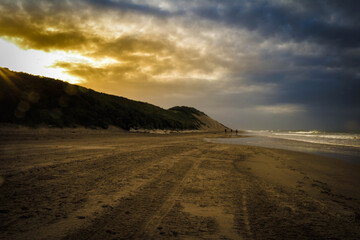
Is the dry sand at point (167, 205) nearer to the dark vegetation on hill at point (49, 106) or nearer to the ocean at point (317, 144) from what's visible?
the ocean at point (317, 144)

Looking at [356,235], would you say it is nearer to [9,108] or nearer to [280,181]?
[280,181]

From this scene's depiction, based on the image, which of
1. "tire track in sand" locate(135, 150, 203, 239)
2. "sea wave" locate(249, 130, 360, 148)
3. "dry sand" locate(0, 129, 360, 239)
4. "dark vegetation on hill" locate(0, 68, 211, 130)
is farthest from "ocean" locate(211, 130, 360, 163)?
"dark vegetation on hill" locate(0, 68, 211, 130)

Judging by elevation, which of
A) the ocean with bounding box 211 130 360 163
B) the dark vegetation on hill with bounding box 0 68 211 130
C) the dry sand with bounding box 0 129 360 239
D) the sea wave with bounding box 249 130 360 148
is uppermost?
the dark vegetation on hill with bounding box 0 68 211 130

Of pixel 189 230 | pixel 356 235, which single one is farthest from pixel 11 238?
pixel 356 235

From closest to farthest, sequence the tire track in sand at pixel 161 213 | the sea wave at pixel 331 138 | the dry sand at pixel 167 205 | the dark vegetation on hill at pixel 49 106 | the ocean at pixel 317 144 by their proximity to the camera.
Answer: the tire track in sand at pixel 161 213 < the dry sand at pixel 167 205 < the ocean at pixel 317 144 < the dark vegetation on hill at pixel 49 106 < the sea wave at pixel 331 138

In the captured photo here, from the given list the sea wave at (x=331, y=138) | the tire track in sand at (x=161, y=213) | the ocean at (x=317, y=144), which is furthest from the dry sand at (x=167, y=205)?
the sea wave at (x=331, y=138)

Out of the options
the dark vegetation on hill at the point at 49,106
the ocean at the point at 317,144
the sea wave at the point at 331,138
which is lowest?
the ocean at the point at 317,144

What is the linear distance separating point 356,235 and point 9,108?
96.7 ft

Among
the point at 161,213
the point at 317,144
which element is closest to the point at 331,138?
the point at 317,144

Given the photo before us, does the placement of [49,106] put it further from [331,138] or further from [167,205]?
[331,138]

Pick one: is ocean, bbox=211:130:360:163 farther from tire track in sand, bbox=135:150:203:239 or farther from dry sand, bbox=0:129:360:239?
tire track in sand, bbox=135:150:203:239

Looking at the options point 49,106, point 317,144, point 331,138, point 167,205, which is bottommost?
point 167,205

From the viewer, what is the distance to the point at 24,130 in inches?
790

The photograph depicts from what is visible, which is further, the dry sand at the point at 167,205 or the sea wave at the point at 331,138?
the sea wave at the point at 331,138
